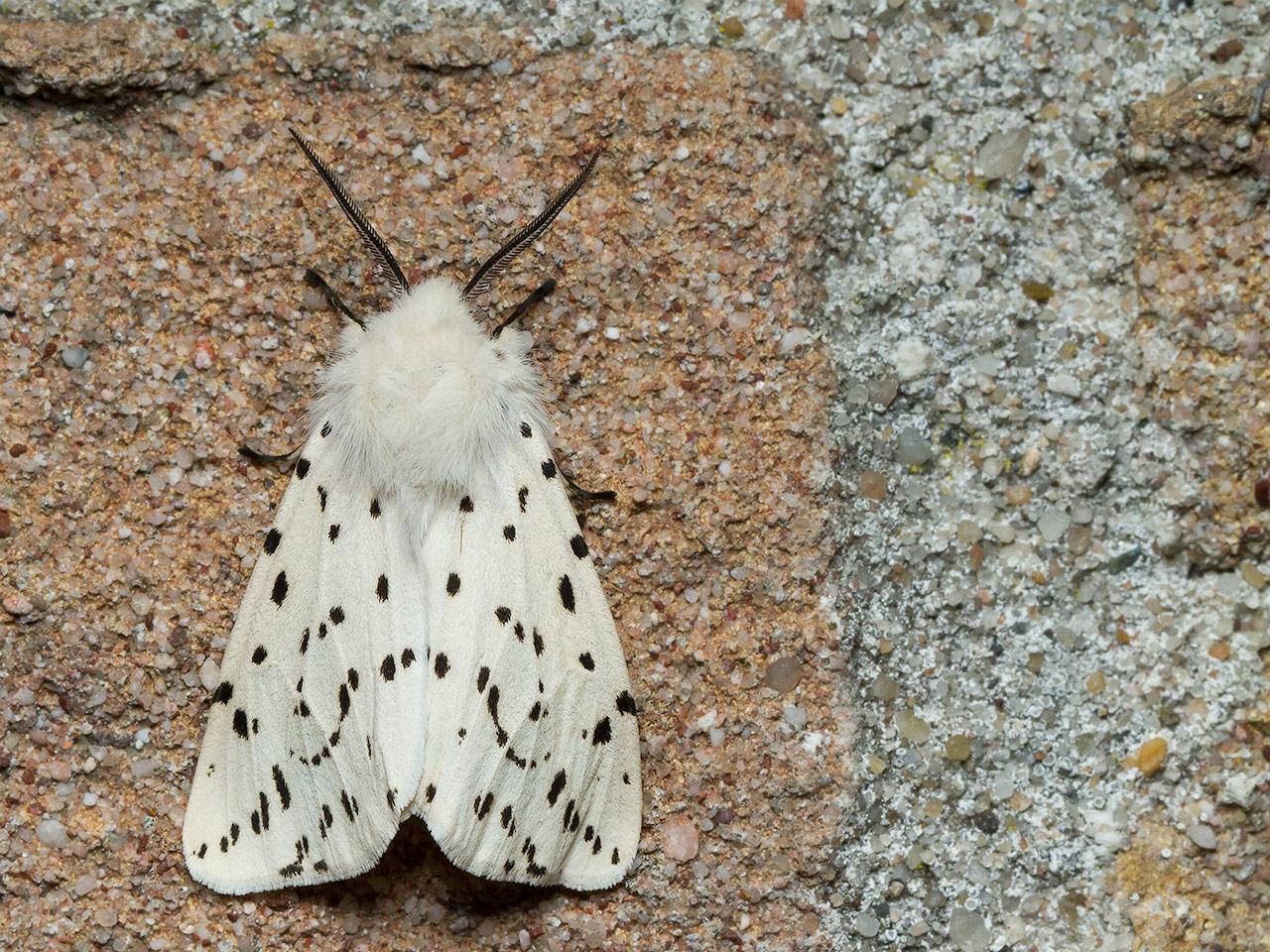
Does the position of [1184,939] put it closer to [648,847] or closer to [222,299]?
[648,847]

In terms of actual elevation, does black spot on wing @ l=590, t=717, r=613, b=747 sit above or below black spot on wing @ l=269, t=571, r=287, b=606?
below

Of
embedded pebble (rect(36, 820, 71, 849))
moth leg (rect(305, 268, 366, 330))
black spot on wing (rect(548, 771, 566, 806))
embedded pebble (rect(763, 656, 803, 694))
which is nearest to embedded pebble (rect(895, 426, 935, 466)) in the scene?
embedded pebble (rect(763, 656, 803, 694))

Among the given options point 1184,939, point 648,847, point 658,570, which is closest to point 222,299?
point 658,570

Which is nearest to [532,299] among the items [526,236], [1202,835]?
[526,236]

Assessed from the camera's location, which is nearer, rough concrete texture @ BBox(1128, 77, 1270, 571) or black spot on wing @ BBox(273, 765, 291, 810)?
rough concrete texture @ BBox(1128, 77, 1270, 571)

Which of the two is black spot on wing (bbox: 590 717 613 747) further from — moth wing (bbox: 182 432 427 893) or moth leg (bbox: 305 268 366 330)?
moth leg (bbox: 305 268 366 330)
